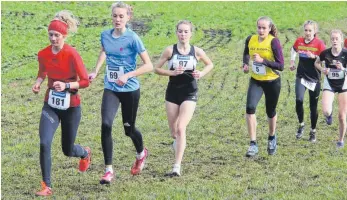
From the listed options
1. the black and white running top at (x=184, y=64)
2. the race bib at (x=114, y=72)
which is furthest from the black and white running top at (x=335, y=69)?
the race bib at (x=114, y=72)

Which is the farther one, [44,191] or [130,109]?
[130,109]

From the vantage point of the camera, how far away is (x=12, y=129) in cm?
1384

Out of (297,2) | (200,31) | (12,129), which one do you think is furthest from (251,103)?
(297,2)

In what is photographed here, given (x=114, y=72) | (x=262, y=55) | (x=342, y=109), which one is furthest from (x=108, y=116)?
(x=342, y=109)

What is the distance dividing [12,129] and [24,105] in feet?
8.56

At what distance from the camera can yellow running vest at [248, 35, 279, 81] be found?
1083cm

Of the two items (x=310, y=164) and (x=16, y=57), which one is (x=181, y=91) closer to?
(x=310, y=164)

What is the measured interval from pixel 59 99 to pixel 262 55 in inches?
138

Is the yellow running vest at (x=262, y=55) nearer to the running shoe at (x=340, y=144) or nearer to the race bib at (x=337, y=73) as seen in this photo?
the race bib at (x=337, y=73)

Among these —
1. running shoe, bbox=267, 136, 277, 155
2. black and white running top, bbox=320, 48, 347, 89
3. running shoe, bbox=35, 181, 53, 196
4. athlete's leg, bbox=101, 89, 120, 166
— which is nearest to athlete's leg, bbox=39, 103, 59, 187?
running shoe, bbox=35, 181, 53, 196

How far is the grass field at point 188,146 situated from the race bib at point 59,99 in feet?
3.54

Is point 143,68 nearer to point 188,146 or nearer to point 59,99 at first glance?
point 59,99

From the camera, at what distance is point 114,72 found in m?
9.21

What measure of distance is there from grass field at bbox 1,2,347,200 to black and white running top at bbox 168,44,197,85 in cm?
130
